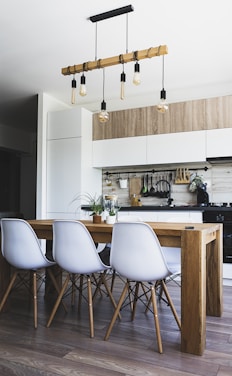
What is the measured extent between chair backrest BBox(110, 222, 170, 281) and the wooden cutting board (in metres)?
2.83

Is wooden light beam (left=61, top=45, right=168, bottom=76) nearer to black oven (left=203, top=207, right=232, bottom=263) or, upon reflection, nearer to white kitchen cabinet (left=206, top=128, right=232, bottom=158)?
white kitchen cabinet (left=206, top=128, right=232, bottom=158)

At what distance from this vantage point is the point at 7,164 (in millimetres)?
7344

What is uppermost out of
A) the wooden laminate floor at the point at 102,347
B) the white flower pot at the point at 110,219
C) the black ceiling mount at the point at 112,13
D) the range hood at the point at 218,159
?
the black ceiling mount at the point at 112,13

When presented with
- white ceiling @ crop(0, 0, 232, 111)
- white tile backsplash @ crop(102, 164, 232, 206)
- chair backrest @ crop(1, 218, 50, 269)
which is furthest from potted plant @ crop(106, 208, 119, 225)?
white tile backsplash @ crop(102, 164, 232, 206)

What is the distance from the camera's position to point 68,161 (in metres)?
4.68

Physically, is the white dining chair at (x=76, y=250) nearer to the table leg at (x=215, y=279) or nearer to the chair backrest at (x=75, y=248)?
the chair backrest at (x=75, y=248)

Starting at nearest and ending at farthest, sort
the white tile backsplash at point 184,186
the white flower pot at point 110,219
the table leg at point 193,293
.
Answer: the table leg at point 193,293 < the white flower pot at point 110,219 < the white tile backsplash at point 184,186

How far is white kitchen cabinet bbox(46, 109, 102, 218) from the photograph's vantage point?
461cm

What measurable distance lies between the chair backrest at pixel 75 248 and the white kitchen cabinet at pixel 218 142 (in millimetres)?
2479

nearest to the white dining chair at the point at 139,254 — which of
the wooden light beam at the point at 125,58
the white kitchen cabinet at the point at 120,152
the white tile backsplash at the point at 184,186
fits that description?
the wooden light beam at the point at 125,58

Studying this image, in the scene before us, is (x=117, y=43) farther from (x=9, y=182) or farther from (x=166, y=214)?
(x=9, y=182)

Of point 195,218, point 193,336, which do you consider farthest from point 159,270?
point 195,218

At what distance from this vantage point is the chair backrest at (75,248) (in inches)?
87.9

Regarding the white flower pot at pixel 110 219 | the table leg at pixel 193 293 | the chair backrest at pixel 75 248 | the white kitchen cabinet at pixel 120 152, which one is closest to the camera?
the table leg at pixel 193 293
